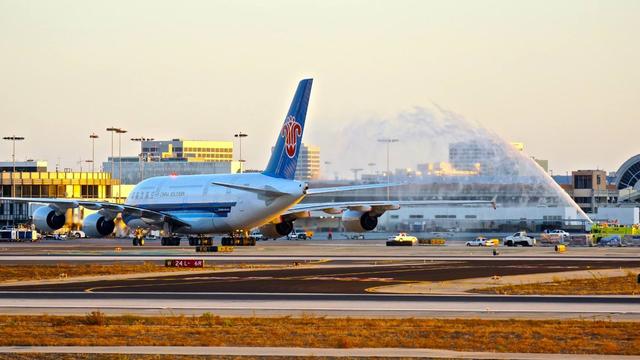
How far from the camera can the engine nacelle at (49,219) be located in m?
101

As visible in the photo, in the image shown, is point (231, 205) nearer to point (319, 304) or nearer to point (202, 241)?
point (202, 241)

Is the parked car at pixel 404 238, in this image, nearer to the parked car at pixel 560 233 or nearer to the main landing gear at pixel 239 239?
the parked car at pixel 560 233

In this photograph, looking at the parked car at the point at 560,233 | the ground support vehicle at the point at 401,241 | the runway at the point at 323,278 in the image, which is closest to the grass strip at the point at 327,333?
the runway at the point at 323,278

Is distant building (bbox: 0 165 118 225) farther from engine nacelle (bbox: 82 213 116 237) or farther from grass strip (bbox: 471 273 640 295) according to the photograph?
grass strip (bbox: 471 273 640 295)

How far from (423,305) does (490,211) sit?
226 ft

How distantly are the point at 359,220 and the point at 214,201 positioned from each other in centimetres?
1250

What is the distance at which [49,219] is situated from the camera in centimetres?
10156

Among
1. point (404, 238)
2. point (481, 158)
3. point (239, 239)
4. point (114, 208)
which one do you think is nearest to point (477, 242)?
point (404, 238)

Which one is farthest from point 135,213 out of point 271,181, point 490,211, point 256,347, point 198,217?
point 256,347

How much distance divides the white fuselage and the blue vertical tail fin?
3.04 ft

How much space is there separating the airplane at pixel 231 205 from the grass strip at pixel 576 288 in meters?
37.0

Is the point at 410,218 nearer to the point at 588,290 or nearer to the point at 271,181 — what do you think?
the point at 271,181

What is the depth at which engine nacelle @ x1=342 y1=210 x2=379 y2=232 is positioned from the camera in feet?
317

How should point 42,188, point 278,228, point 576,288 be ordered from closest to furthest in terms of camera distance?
1. point 576,288
2. point 278,228
3. point 42,188
